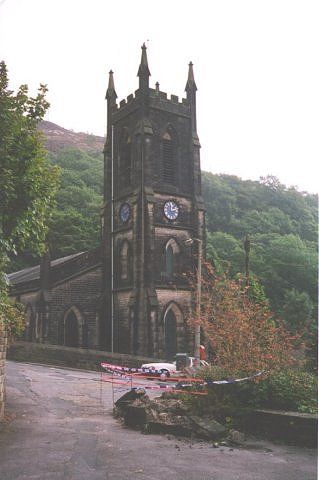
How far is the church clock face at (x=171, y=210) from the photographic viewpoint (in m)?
28.7

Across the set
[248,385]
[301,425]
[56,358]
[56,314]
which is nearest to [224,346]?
[248,385]

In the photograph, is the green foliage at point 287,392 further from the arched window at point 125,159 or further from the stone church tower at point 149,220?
the arched window at point 125,159

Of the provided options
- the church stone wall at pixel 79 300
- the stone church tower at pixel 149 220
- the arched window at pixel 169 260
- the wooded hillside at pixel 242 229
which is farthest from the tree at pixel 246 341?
the church stone wall at pixel 79 300

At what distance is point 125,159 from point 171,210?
4.75m

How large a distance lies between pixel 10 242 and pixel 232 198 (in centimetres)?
5206

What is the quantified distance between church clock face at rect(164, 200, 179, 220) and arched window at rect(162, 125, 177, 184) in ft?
4.85

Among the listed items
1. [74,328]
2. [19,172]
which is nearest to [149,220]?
[74,328]

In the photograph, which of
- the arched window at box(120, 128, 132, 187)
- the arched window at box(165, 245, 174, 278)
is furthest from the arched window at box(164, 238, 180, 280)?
the arched window at box(120, 128, 132, 187)

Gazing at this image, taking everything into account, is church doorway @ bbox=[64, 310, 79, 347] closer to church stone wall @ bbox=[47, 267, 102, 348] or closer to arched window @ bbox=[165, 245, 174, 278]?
church stone wall @ bbox=[47, 267, 102, 348]

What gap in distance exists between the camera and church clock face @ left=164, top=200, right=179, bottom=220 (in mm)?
28656

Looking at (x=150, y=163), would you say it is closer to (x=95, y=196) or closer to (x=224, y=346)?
(x=95, y=196)

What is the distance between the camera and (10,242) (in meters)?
8.62

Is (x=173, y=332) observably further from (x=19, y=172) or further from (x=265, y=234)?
(x=265, y=234)

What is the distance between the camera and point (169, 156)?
98.7 feet
